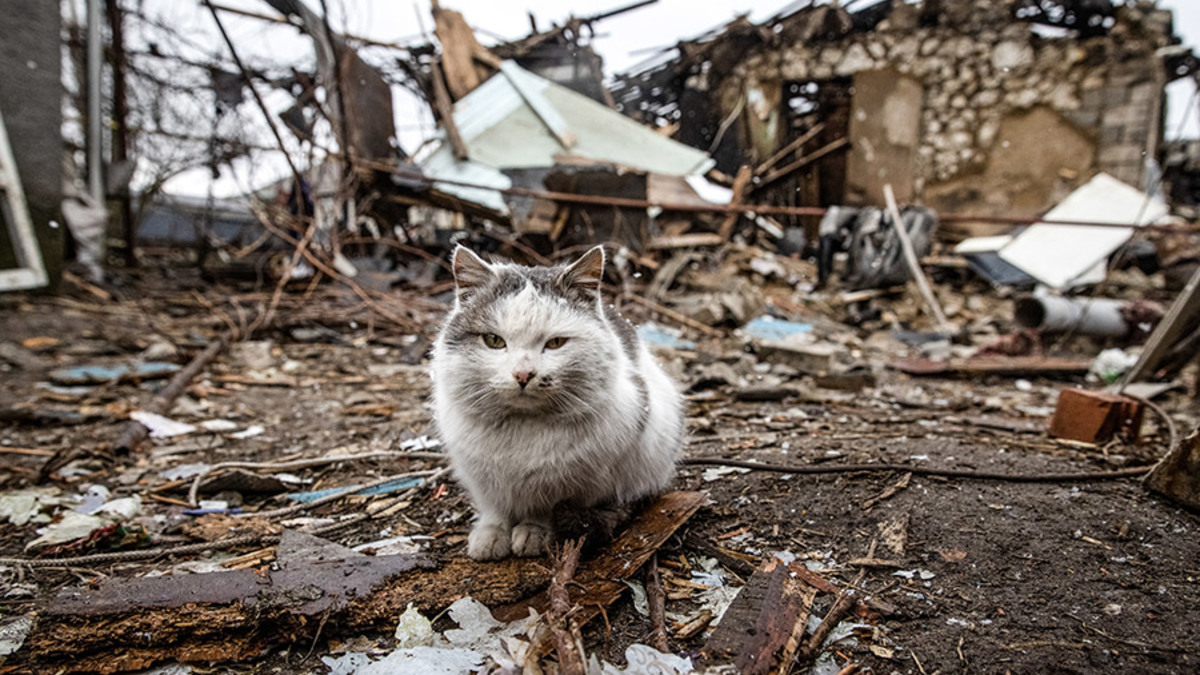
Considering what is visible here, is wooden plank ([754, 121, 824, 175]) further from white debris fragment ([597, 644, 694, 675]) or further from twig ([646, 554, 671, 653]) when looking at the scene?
white debris fragment ([597, 644, 694, 675])

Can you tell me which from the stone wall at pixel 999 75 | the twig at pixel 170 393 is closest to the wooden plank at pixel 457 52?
the twig at pixel 170 393

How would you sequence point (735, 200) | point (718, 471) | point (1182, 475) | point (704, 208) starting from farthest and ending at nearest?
point (735, 200), point (704, 208), point (718, 471), point (1182, 475)

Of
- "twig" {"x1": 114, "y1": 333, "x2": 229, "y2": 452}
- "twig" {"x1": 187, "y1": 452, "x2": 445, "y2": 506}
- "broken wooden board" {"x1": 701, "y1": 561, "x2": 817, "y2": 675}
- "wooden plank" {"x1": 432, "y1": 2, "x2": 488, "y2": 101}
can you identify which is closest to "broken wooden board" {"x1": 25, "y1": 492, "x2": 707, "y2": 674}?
"broken wooden board" {"x1": 701, "y1": 561, "x2": 817, "y2": 675}

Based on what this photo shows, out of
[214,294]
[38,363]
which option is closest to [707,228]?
[214,294]

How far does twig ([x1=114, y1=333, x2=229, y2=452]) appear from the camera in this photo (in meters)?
3.14

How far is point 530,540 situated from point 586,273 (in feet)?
2.72

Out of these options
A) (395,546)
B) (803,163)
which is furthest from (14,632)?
(803,163)

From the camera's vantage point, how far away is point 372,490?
8.65ft

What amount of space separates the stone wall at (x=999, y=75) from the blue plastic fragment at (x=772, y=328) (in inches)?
210

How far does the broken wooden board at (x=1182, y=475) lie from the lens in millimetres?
1943

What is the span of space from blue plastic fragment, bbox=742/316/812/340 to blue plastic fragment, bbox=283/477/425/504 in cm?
392

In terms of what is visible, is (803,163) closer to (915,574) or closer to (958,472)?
(958,472)

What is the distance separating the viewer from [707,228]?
936 cm

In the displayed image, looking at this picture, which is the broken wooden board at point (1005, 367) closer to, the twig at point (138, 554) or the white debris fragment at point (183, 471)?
the twig at point (138, 554)
